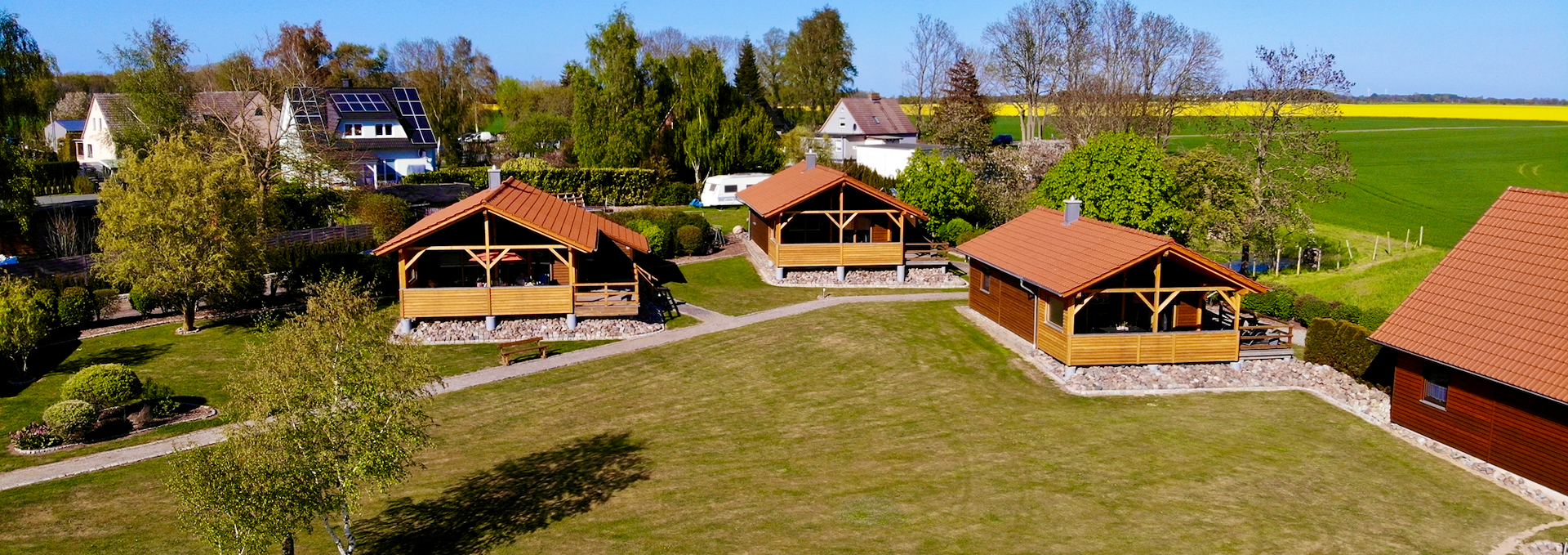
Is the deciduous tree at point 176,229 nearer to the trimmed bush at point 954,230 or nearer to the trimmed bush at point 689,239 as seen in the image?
the trimmed bush at point 689,239

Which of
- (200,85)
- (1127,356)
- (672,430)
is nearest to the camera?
(672,430)

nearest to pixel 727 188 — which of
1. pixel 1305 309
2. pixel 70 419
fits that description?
pixel 1305 309

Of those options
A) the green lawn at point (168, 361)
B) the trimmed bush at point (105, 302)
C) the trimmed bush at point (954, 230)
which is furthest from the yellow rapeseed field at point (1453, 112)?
the trimmed bush at point (105, 302)

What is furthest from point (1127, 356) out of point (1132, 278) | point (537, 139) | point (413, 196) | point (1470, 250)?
point (537, 139)

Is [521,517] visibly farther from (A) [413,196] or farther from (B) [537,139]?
(B) [537,139]

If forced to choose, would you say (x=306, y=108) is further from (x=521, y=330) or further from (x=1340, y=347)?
(x=1340, y=347)

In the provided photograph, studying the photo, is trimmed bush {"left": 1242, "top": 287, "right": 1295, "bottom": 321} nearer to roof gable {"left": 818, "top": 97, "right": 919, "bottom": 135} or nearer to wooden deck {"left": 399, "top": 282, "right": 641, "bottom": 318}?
wooden deck {"left": 399, "top": 282, "right": 641, "bottom": 318}

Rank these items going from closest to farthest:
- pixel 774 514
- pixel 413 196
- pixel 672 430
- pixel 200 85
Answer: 1. pixel 774 514
2. pixel 672 430
3. pixel 413 196
4. pixel 200 85
